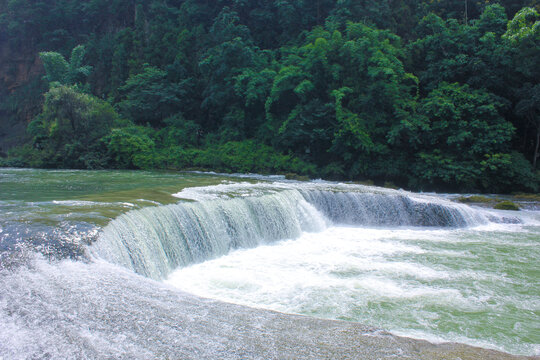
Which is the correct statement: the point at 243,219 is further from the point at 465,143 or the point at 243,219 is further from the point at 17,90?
the point at 17,90

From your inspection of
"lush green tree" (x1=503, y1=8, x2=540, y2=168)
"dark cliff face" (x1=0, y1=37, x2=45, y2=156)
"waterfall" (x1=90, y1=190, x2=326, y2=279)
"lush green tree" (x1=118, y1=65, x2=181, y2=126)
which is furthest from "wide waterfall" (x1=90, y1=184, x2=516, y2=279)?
"dark cliff face" (x1=0, y1=37, x2=45, y2=156)

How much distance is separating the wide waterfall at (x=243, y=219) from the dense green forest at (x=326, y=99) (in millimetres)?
5307

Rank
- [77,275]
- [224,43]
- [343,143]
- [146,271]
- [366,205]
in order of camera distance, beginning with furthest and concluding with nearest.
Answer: [224,43]
[343,143]
[366,205]
[146,271]
[77,275]

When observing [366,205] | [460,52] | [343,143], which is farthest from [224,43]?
[366,205]

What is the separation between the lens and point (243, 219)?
9641mm

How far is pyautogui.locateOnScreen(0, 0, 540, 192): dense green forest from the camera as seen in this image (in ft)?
55.1

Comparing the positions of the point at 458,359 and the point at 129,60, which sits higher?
the point at 129,60

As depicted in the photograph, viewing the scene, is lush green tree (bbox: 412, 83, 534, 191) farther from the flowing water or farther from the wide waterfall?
the wide waterfall

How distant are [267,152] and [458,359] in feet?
57.3

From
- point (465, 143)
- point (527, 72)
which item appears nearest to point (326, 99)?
point (465, 143)

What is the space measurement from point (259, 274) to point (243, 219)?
7.97 ft

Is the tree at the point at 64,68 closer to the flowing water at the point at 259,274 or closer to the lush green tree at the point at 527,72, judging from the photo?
the flowing water at the point at 259,274

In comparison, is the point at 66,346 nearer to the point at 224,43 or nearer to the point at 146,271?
the point at 146,271

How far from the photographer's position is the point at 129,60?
28156mm
